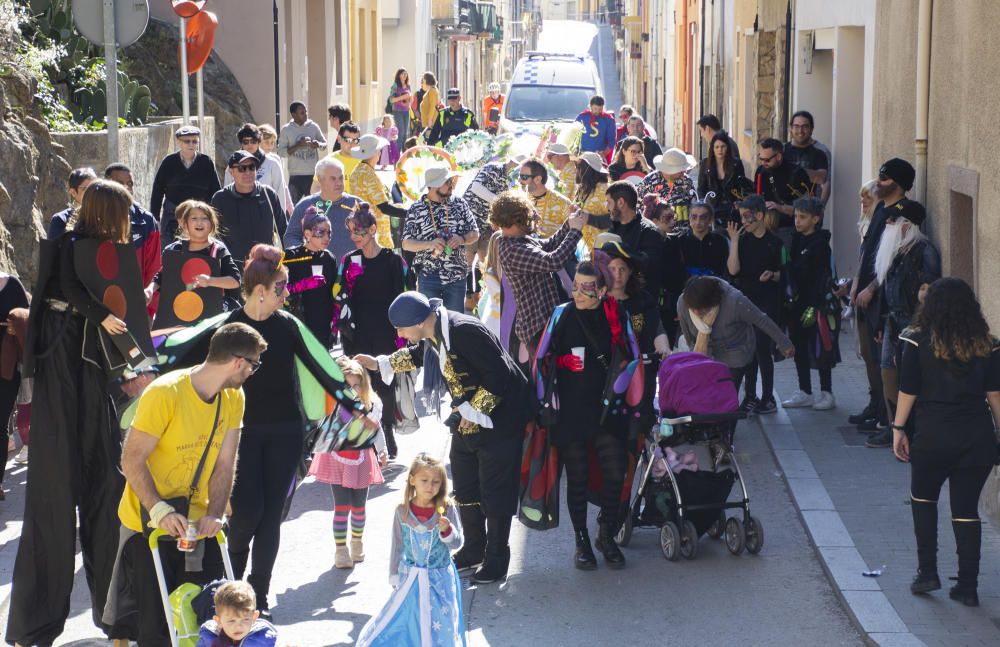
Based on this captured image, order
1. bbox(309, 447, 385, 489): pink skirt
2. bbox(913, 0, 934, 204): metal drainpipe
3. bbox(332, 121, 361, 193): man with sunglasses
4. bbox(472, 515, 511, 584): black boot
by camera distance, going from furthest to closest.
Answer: bbox(332, 121, 361, 193): man with sunglasses → bbox(913, 0, 934, 204): metal drainpipe → bbox(309, 447, 385, 489): pink skirt → bbox(472, 515, 511, 584): black boot

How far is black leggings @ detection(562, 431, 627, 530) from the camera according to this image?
8312 millimetres

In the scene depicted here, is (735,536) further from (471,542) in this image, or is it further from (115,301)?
(115,301)

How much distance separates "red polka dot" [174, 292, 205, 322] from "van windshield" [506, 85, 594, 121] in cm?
1829

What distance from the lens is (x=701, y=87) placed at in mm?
33875

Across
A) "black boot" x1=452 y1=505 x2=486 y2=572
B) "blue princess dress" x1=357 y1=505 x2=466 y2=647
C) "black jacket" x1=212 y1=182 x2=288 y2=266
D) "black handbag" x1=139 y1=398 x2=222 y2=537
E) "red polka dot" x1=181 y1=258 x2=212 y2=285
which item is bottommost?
"black boot" x1=452 y1=505 x2=486 y2=572

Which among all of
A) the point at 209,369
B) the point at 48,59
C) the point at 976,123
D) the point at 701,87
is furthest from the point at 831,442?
the point at 701,87

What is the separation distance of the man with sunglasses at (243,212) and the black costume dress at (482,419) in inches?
143

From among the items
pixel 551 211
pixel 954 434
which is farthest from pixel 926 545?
pixel 551 211

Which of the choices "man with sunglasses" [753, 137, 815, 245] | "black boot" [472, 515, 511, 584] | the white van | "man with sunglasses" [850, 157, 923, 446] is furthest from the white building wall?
the white van

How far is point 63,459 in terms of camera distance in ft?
23.3

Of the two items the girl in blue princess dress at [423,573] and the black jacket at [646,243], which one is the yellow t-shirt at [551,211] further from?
the girl in blue princess dress at [423,573]

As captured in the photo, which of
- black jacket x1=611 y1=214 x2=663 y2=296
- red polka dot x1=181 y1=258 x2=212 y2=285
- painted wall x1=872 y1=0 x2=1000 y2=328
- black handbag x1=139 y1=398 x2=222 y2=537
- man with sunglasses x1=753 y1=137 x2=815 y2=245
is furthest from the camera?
man with sunglasses x1=753 y1=137 x2=815 y2=245

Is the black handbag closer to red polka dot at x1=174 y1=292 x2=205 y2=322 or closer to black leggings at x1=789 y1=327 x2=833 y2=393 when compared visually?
red polka dot at x1=174 y1=292 x2=205 y2=322

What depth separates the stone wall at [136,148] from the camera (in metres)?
14.4
